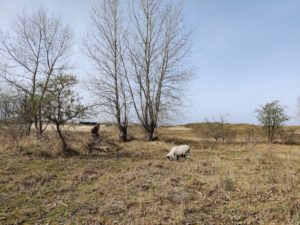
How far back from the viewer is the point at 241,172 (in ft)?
27.0

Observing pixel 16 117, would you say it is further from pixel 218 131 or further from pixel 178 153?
pixel 218 131

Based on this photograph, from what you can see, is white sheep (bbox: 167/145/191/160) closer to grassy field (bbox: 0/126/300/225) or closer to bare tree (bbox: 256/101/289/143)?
grassy field (bbox: 0/126/300/225)

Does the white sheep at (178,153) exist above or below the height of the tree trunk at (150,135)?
below

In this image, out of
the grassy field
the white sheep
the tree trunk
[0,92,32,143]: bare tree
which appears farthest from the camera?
the tree trunk

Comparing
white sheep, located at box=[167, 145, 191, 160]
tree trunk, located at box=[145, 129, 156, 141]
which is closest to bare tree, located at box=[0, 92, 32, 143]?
white sheep, located at box=[167, 145, 191, 160]

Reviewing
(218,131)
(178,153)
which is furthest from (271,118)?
(178,153)

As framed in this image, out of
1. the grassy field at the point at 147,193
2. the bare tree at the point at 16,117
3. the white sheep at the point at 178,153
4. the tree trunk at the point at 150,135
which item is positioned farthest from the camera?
the tree trunk at the point at 150,135

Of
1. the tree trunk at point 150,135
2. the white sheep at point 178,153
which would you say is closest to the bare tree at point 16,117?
the white sheep at point 178,153

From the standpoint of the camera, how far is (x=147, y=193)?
20.0 feet

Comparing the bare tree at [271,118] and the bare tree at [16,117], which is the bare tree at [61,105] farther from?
the bare tree at [271,118]

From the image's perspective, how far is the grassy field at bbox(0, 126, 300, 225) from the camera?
4.91 metres

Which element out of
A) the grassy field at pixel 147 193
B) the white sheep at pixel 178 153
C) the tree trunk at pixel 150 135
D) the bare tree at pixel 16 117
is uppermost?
the bare tree at pixel 16 117

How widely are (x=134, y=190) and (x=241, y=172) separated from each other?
11.1 feet

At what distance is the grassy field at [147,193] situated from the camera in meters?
4.91
